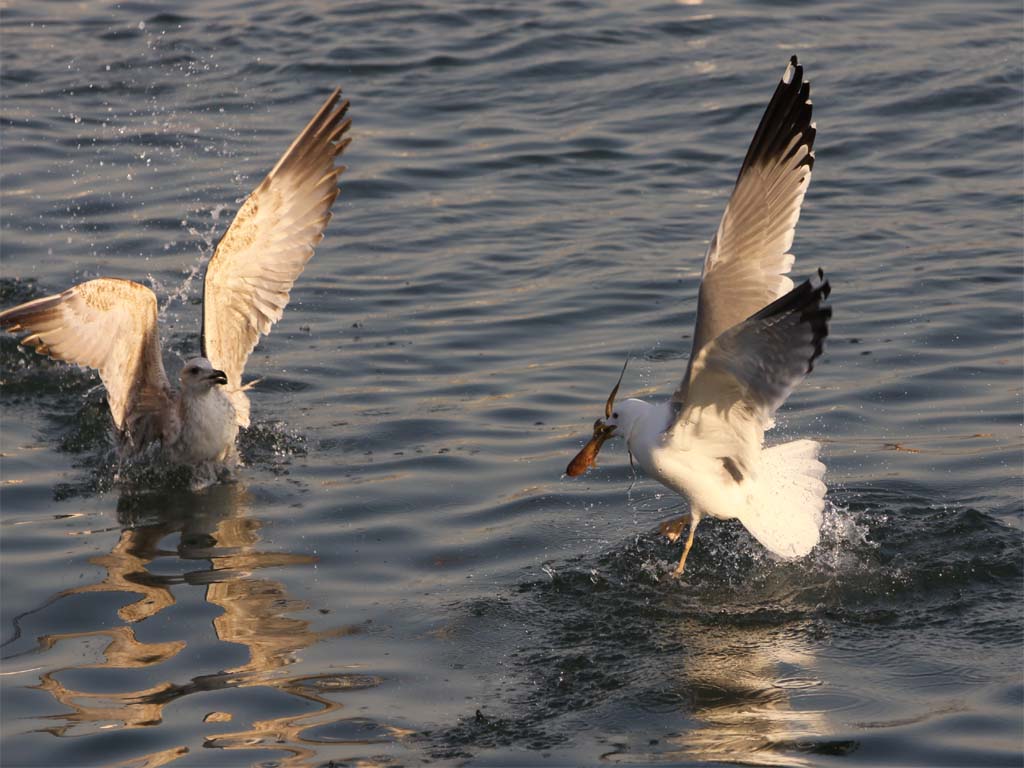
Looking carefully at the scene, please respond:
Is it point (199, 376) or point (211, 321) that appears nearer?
point (199, 376)

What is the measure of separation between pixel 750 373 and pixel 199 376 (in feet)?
11.1

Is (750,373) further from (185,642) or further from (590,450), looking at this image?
(185,642)

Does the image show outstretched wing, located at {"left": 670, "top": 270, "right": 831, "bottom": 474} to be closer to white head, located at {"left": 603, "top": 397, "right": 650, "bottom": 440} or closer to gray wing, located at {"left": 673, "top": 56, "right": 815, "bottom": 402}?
white head, located at {"left": 603, "top": 397, "right": 650, "bottom": 440}

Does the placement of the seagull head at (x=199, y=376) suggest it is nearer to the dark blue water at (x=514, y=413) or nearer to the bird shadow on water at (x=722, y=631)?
the dark blue water at (x=514, y=413)

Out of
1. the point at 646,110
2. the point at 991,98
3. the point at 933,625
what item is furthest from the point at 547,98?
the point at 933,625

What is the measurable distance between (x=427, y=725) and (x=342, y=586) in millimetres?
1426

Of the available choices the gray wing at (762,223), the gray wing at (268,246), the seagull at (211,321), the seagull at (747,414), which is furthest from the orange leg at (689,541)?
the gray wing at (268,246)

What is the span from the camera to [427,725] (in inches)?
218

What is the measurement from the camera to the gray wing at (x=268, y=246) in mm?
8539

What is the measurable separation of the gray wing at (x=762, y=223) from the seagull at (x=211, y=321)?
2.75 metres

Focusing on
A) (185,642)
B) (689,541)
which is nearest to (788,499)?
(689,541)

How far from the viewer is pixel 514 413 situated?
28.8 feet

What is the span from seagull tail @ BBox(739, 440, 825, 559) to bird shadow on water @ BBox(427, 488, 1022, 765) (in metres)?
0.26

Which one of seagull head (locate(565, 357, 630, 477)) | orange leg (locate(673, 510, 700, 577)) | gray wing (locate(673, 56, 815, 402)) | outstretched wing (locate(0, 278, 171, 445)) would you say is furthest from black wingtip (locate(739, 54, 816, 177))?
outstretched wing (locate(0, 278, 171, 445))
